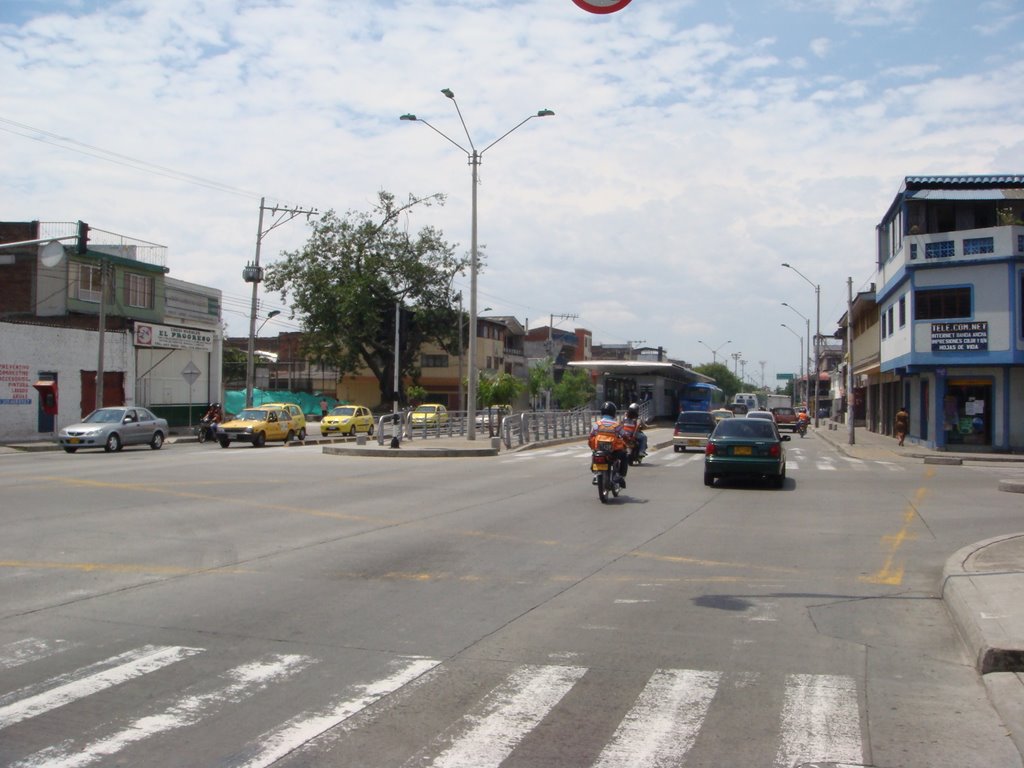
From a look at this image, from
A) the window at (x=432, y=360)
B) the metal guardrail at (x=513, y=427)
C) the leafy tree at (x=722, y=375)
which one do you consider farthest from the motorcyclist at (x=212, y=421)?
the leafy tree at (x=722, y=375)

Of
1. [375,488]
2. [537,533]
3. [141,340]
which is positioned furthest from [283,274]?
[537,533]

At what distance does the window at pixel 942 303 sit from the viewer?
113 feet

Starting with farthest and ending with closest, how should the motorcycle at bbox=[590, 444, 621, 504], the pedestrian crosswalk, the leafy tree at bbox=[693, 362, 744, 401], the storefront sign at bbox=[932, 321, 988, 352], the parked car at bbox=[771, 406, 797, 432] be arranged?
the leafy tree at bbox=[693, 362, 744, 401] → the parked car at bbox=[771, 406, 797, 432] → the storefront sign at bbox=[932, 321, 988, 352] → the motorcycle at bbox=[590, 444, 621, 504] → the pedestrian crosswalk

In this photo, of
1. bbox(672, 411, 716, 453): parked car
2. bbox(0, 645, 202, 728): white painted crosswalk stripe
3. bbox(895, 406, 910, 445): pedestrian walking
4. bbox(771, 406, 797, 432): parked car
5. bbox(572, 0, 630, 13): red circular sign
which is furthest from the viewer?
bbox(771, 406, 797, 432): parked car

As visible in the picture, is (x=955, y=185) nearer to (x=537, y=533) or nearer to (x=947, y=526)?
(x=947, y=526)

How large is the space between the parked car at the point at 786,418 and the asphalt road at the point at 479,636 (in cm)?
4056

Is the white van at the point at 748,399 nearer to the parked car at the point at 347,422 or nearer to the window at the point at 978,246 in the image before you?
the parked car at the point at 347,422

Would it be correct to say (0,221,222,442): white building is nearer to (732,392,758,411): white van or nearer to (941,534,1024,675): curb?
(941,534,1024,675): curb

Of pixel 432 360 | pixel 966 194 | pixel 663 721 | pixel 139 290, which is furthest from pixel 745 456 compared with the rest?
pixel 432 360

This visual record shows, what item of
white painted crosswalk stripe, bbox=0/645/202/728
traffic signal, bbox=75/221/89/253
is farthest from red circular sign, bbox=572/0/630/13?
traffic signal, bbox=75/221/89/253

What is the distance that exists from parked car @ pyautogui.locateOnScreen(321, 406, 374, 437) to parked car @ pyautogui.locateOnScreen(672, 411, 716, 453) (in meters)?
17.8

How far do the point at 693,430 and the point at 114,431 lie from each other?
66.4 ft

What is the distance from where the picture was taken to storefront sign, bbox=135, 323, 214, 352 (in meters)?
45.7

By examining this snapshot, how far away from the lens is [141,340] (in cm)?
4556
